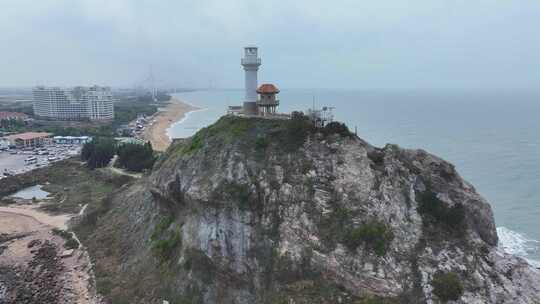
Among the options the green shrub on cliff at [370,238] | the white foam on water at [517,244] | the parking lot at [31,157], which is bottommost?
the white foam on water at [517,244]

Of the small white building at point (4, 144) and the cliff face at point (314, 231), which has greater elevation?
the cliff face at point (314, 231)

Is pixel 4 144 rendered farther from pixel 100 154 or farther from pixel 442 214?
pixel 442 214

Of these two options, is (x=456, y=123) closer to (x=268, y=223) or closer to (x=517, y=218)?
(x=517, y=218)

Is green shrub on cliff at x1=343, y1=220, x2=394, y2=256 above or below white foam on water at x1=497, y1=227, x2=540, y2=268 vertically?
above

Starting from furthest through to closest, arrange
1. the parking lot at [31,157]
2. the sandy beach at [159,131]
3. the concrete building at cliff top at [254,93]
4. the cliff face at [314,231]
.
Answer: the sandy beach at [159,131] → the parking lot at [31,157] → the concrete building at cliff top at [254,93] → the cliff face at [314,231]

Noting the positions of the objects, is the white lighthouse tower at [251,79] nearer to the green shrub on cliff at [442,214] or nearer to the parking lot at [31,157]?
the green shrub on cliff at [442,214]

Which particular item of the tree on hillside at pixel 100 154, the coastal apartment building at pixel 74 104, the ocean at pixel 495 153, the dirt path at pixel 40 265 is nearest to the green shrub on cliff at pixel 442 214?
the ocean at pixel 495 153

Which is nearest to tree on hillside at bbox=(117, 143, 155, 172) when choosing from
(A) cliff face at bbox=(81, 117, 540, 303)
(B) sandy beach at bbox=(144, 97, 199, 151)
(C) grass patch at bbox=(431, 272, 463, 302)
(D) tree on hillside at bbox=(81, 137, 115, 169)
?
(D) tree on hillside at bbox=(81, 137, 115, 169)

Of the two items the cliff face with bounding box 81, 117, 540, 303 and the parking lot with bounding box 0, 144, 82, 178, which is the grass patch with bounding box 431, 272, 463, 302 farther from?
the parking lot with bounding box 0, 144, 82, 178
